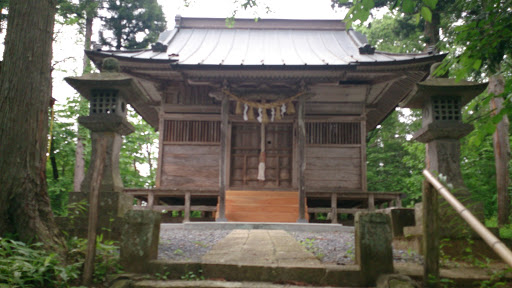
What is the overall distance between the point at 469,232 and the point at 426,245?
155cm

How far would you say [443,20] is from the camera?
1312 cm

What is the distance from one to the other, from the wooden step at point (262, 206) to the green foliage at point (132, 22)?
10.4 m

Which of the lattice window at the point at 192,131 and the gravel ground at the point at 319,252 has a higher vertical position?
the lattice window at the point at 192,131

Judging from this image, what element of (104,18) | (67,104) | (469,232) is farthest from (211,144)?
(104,18)

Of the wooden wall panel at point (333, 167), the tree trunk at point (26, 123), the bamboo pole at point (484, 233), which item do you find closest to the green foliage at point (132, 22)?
the wooden wall panel at point (333, 167)

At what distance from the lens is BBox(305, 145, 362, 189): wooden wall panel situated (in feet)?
36.2

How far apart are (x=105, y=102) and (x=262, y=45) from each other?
26.2 feet

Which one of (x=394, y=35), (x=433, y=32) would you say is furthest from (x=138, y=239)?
(x=394, y=35)

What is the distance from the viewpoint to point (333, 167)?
11.1 m

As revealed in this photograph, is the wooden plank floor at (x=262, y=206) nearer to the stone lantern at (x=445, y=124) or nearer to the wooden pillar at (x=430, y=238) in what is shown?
the stone lantern at (x=445, y=124)

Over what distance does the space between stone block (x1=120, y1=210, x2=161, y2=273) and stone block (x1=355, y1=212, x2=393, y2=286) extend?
200 cm

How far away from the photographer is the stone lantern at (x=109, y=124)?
4844 mm

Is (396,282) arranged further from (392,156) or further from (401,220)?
(392,156)

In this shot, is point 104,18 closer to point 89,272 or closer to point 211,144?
point 211,144
